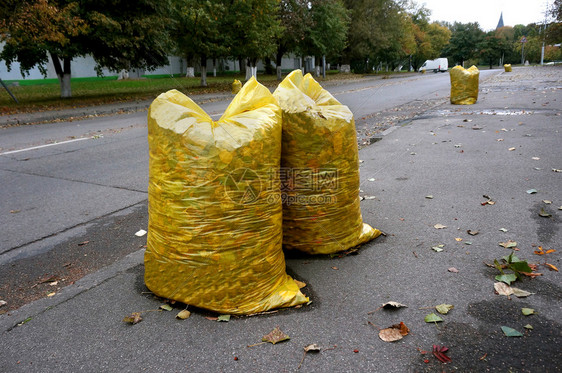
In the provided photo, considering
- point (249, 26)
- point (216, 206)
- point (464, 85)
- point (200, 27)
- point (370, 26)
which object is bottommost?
point (216, 206)

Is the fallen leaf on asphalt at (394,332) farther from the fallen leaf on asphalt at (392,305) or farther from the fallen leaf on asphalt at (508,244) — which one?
the fallen leaf on asphalt at (508,244)

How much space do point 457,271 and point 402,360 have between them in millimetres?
1130

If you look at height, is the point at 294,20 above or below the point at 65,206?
above

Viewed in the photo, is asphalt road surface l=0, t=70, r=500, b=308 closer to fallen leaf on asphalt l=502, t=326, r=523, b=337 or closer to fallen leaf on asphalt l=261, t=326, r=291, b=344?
fallen leaf on asphalt l=261, t=326, r=291, b=344

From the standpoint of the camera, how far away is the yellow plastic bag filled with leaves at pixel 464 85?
12.3 meters

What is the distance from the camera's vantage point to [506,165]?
5652mm

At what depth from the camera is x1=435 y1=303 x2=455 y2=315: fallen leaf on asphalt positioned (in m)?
2.41

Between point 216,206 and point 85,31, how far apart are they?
1521 cm

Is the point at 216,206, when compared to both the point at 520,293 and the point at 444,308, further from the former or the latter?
the point at 520,293

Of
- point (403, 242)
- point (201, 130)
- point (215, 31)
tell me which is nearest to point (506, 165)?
point (403, 242)

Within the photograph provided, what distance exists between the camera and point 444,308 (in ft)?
8.00

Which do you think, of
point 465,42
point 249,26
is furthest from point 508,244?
point 465,42

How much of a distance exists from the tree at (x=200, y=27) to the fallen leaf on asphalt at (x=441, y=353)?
846 inches

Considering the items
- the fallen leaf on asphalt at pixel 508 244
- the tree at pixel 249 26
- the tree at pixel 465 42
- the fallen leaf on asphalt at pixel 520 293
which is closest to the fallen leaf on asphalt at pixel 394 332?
the fallen leaf on asphalt at pixel 520 293
